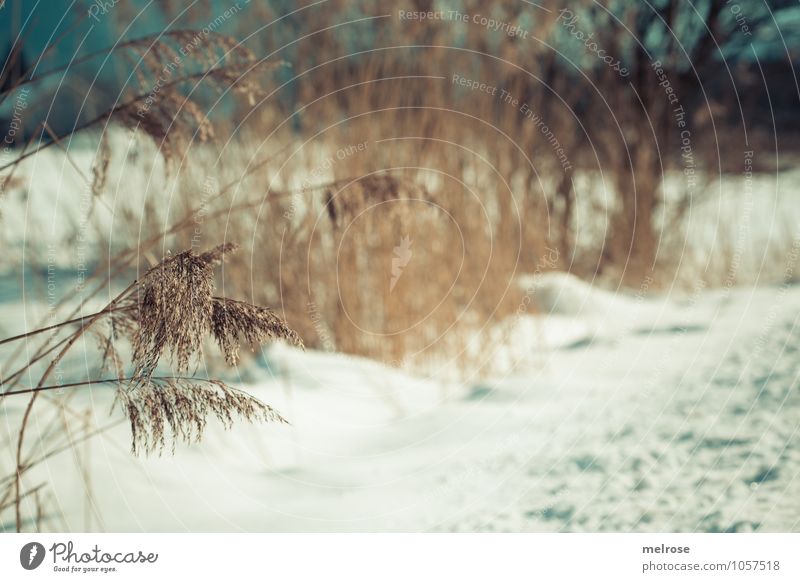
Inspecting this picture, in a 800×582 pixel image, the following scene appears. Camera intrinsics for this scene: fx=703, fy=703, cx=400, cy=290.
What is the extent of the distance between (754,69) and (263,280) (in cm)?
608

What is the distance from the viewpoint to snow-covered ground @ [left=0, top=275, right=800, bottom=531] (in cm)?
196

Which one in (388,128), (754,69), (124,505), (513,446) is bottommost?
(124,505)

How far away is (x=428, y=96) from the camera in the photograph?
10.6 ft

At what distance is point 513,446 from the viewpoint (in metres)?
2.32

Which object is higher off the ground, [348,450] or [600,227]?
[600,227]

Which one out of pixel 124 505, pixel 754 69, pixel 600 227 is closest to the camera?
pixel 124 505

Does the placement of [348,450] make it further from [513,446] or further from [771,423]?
[771,423]

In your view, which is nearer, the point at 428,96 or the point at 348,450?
the point at 348,450

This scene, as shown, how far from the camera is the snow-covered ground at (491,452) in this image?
196cm

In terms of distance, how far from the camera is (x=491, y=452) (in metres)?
2.31

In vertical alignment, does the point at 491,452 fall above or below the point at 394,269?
Result: below

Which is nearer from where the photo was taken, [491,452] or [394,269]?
[491,452]

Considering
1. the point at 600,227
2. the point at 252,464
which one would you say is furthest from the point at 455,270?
the point at 600,227
